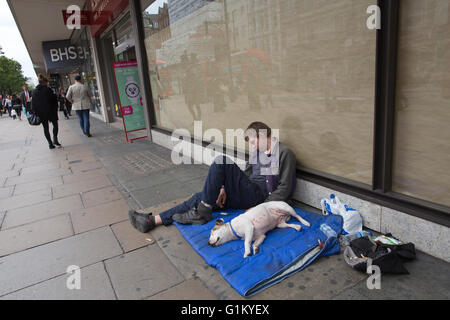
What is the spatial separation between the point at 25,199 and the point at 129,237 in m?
2.31

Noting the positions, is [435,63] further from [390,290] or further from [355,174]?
[390,290]

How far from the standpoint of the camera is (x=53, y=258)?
9.20 feet

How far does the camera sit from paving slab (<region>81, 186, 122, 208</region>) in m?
4.08

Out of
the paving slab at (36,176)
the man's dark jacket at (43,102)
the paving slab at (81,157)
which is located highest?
the man's dark jacket at (43,102)

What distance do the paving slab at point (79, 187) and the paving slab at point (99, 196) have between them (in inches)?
7.2

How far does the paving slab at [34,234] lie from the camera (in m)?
3.07

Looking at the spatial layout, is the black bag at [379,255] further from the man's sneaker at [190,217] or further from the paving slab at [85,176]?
the paving slab at [85,176]

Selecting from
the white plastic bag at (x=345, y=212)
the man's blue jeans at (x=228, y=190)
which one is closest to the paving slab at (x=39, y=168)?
the man's blue jeans at (x=228, y=190)

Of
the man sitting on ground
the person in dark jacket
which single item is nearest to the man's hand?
the man sitting on ground

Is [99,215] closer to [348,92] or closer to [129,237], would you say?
[129,237]

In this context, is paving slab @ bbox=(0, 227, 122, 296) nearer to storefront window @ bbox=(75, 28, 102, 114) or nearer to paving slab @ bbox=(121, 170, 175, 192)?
paving slab @ bbox=(121, 170, 175, 192)

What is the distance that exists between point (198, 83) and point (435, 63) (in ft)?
12.5

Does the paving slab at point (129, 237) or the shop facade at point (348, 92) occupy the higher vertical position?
the shop facade at point (348, 92)
